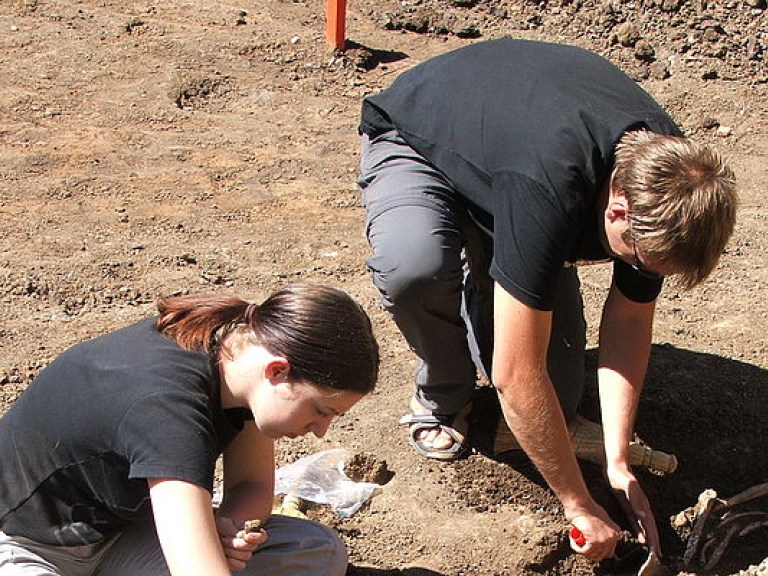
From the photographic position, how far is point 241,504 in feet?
7.48

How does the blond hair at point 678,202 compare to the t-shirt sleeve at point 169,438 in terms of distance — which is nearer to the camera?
the t-shirt sleeve at point 169,438

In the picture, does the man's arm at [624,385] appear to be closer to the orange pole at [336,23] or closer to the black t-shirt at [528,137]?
the black t-shirt at [528,137]

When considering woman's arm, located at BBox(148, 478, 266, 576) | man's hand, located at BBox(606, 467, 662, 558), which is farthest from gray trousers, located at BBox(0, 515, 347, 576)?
man's hand, located at BBox(606, 467, 662, 558)

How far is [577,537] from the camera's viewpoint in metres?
2.54

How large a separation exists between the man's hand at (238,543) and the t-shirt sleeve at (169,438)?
243mm

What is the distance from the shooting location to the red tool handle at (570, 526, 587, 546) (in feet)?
8.31

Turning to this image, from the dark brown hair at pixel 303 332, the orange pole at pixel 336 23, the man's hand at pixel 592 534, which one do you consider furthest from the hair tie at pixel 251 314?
the orange pole at pixel 336 23

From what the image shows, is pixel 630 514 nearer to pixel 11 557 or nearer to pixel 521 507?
pixel 521 507

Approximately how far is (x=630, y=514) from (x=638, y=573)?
149 millimetres

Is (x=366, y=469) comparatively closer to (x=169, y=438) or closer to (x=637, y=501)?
(x=637, y=501)

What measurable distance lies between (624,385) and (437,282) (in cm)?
55

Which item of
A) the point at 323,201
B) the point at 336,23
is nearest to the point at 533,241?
the point at 323,201

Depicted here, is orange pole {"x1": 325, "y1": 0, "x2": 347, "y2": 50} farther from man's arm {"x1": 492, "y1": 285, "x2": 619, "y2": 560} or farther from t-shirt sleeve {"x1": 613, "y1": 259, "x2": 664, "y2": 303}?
man's arm {"x1": 492, "y1": 285, "x2": 619, "y2": 560}

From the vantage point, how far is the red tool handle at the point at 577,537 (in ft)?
8.31
